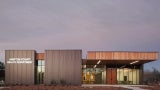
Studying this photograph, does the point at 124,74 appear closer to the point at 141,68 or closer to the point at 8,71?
the point at 141,68

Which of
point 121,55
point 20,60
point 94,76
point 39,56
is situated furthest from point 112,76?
point 20,60

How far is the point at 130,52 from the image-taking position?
48625 mm

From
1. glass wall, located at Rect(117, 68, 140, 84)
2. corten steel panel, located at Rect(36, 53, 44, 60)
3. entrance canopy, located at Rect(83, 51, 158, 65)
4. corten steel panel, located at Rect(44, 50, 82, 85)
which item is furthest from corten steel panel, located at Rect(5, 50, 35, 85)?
glass wall, located at Rect(117, 68, 140, 84)

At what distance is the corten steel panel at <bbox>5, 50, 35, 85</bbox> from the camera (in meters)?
50.5

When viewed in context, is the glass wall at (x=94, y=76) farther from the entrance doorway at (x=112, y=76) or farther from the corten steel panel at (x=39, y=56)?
the corten steel panel at (x=39, y=56)

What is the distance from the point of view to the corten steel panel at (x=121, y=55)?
48094 mm

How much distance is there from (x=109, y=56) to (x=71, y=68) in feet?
19.5

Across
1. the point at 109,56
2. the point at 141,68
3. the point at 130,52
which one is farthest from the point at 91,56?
the point at 141,68

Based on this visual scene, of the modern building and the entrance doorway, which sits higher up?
the modern building

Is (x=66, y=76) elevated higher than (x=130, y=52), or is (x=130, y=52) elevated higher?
(x=130, y=52)

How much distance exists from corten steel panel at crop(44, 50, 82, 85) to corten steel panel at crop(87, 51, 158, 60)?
2.45 metres

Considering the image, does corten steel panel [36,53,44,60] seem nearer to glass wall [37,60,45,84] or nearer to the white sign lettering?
glass wall [37,60,45,84]

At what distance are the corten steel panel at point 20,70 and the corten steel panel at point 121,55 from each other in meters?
9.12

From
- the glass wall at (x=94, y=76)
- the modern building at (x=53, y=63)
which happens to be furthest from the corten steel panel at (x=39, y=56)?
the glass wall at (x=94, y=76)
